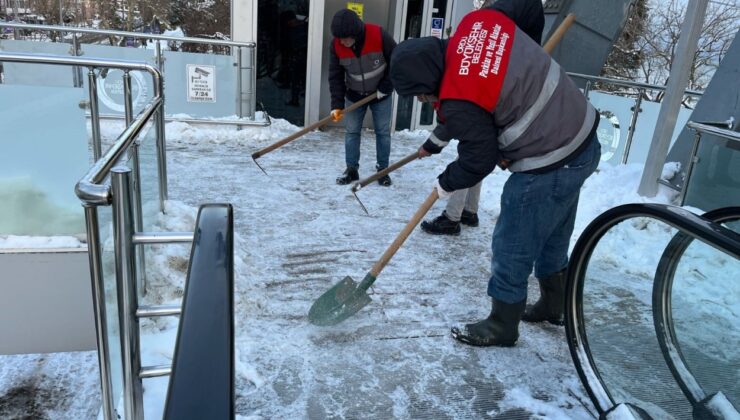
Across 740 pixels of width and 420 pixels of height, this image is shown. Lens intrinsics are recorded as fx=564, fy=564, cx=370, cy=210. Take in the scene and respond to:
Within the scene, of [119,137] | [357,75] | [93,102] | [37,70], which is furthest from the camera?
[357,75]

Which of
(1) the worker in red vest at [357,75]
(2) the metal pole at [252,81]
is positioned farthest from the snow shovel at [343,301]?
(2) the metal pole at [252,81]

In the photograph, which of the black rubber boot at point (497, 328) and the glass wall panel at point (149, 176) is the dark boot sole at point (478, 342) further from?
the glass wall panel at point (149, 176)

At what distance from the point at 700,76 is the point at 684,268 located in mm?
12148

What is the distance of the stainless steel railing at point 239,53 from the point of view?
6.89 m

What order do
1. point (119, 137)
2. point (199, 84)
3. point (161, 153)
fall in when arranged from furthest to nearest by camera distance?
point (199, 84)
point (161, 153)
point (119, 137)

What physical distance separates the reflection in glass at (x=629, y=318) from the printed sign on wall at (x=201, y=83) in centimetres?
610

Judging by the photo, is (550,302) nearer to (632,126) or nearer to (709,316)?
(709,316)

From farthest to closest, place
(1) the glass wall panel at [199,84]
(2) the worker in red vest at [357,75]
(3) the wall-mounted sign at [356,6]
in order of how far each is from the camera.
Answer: (3) the wall-mounted sign at [356,6] → (1) the glass wall panel at [199,84] → (2) the worker in red vest at [357,75]

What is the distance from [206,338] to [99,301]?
110 cm

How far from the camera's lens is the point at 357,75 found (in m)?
5.45

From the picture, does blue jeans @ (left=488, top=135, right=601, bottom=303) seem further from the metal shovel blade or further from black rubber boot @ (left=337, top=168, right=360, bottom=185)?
black rubber boot @ (left=337, top=168, right=360, bottom=185)

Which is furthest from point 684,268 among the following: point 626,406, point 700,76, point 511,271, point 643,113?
point 700,76

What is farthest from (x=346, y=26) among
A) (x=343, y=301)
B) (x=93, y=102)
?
(x=343, y=301)

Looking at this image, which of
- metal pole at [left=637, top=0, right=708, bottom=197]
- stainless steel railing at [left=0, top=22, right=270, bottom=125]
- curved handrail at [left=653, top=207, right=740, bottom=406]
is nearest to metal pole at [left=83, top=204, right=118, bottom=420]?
curved handrail at [left=653, top=207, right=740, bottom=406]
